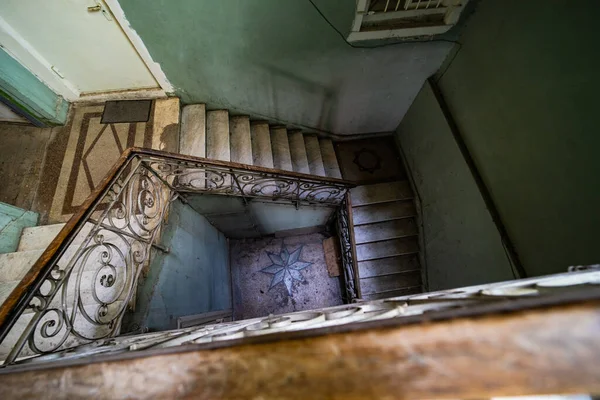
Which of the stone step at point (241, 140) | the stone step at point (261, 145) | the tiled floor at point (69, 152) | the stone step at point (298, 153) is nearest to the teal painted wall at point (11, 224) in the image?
the tiled floor at point (69, 152)

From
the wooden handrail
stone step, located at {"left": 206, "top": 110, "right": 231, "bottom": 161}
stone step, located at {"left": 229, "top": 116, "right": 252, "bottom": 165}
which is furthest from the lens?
stone step, located at {"left": 229, "top": 116, "right": 252, "bottom": 165}

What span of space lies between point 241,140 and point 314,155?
4.01 feet

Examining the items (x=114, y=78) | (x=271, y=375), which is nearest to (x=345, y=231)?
(x=271, y=375)

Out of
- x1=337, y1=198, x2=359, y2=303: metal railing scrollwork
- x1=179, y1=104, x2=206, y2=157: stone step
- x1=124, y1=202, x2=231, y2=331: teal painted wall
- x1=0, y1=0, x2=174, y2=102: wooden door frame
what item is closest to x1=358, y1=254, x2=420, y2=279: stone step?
x1=337, y1=198, x2=359, y2=303: metal railing scrollwork

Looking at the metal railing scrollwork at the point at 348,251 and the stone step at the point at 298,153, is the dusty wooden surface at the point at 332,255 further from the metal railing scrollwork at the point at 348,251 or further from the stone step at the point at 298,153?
the stone step at the point at 298,153

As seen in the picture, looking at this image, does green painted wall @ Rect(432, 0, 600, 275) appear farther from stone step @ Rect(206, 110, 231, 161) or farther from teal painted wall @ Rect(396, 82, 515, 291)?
stone step @ Rect(206, 110, 231, 161)

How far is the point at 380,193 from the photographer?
4.12 meters

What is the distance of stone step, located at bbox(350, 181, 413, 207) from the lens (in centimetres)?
406

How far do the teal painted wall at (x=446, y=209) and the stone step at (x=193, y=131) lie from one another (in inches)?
121

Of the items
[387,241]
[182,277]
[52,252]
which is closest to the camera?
[52,252]

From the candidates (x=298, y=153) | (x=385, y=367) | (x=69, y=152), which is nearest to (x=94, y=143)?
(x=69, y=152)

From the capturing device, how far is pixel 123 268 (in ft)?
6.72

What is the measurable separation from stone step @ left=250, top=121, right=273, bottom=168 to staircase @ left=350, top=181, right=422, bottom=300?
1551 mm

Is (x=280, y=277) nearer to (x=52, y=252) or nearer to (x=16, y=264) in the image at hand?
(x=16, y=264)
